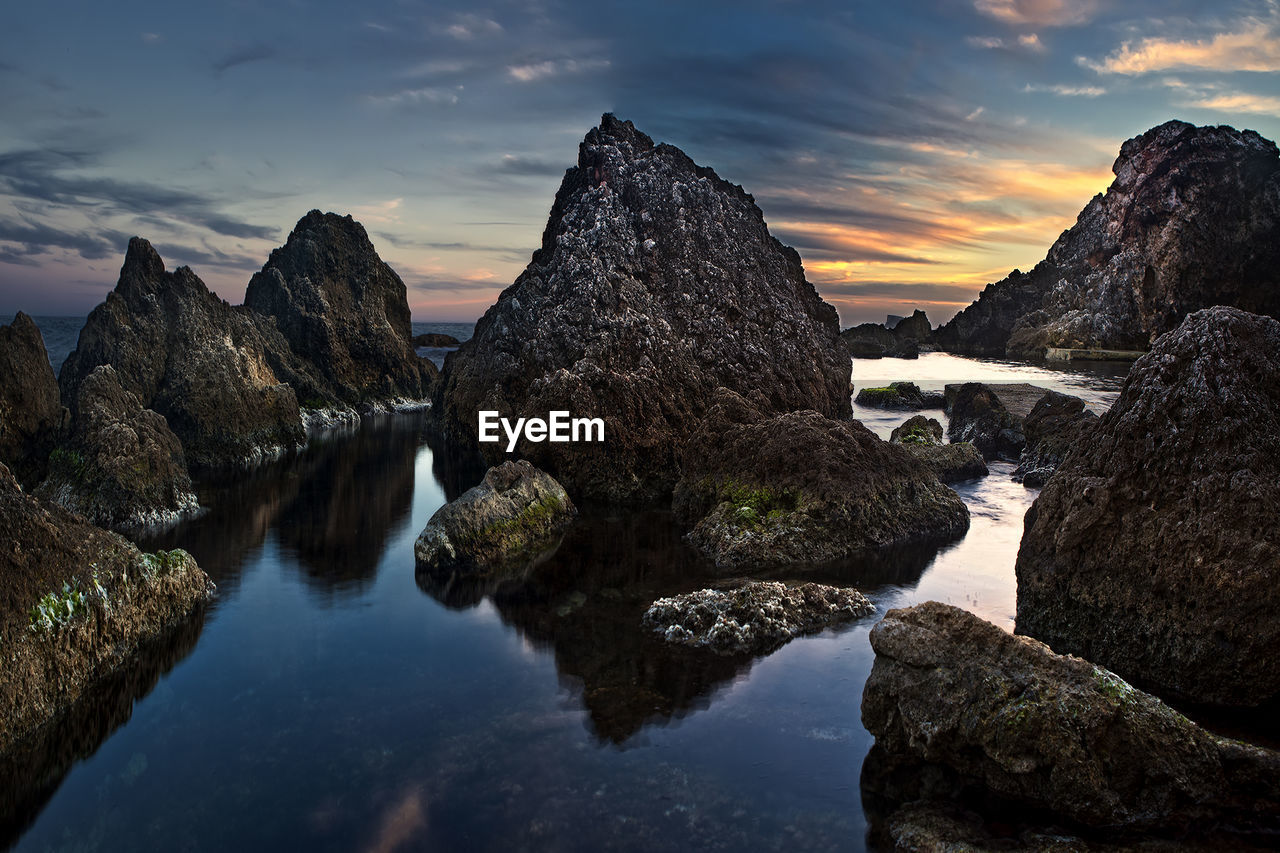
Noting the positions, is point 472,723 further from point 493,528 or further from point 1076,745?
point 1076,745

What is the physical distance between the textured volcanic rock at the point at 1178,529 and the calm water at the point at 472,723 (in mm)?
3599

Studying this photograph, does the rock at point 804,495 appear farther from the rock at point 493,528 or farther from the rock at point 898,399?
the rock at point 898,399

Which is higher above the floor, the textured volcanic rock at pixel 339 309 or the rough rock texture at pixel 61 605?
the textured volcanic rock at pixel 339 309

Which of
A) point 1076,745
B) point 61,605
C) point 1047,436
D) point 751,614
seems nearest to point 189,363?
point 61,605

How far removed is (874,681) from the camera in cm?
Result: 1173

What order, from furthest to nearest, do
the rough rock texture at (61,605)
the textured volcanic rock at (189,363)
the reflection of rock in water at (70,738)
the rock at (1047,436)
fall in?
1. the textured volcanic rock at (189,363)
2. the rock at (1047,436)
3. the rough rock texture at (61,605)
4. the reflection of rock in water at (70,738)

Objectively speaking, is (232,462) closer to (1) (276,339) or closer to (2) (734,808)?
(1) (276,339)

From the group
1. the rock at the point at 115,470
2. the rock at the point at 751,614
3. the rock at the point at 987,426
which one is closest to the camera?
the rock at the point at 751,614

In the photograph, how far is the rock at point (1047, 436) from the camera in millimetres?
31297

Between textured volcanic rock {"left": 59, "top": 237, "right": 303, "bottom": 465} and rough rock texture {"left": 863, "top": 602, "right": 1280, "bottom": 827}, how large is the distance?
33398 millimetres

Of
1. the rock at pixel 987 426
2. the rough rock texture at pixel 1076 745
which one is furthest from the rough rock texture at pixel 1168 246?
the rough rock texture at pixel 1076 745

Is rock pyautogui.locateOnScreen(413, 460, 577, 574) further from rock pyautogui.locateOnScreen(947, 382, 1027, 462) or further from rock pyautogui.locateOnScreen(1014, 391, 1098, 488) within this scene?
rock pyautogui.locateOnScreen(947, 382, 1027, 462)

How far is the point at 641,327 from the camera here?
33.3 meters

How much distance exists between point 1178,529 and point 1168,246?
4456 inches
